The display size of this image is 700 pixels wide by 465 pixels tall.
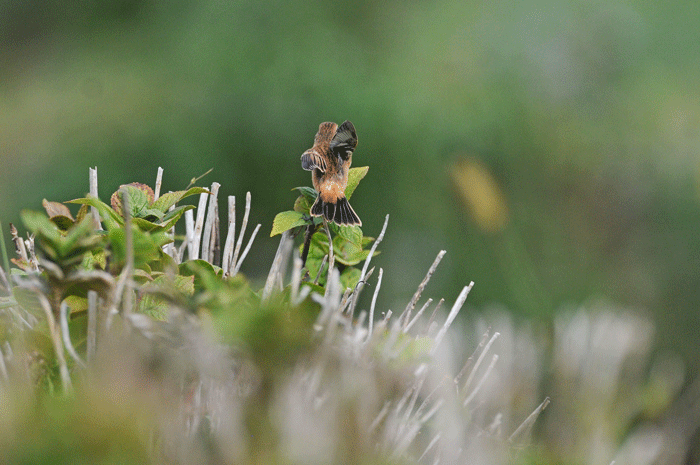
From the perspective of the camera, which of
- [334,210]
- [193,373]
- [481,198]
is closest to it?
[193,373]

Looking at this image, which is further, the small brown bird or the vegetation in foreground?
the small brown bird

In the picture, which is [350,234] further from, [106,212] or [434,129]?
[434,129]

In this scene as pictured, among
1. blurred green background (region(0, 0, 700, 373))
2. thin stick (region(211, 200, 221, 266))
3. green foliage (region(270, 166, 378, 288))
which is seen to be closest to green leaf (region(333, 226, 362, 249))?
green foliage (region(270, 166, 378, 288))

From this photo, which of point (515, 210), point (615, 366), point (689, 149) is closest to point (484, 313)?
point (515, 210)

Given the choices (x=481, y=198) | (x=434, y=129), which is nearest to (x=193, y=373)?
(x=481, y=198)

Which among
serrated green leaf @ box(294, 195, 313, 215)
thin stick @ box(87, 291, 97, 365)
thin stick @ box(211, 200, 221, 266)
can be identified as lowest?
thin stick @ box(211, 200, 221, 266)

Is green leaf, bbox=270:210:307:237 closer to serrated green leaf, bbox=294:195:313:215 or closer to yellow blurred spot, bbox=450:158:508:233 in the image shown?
serrated green leaf, bbox=294:195:313:215

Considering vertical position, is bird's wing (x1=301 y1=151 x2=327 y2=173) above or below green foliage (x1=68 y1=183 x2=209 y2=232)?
above

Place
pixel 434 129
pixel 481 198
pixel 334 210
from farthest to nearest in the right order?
1. pixel 434 129
2. pixel 481 198
3. pixel 334 210
